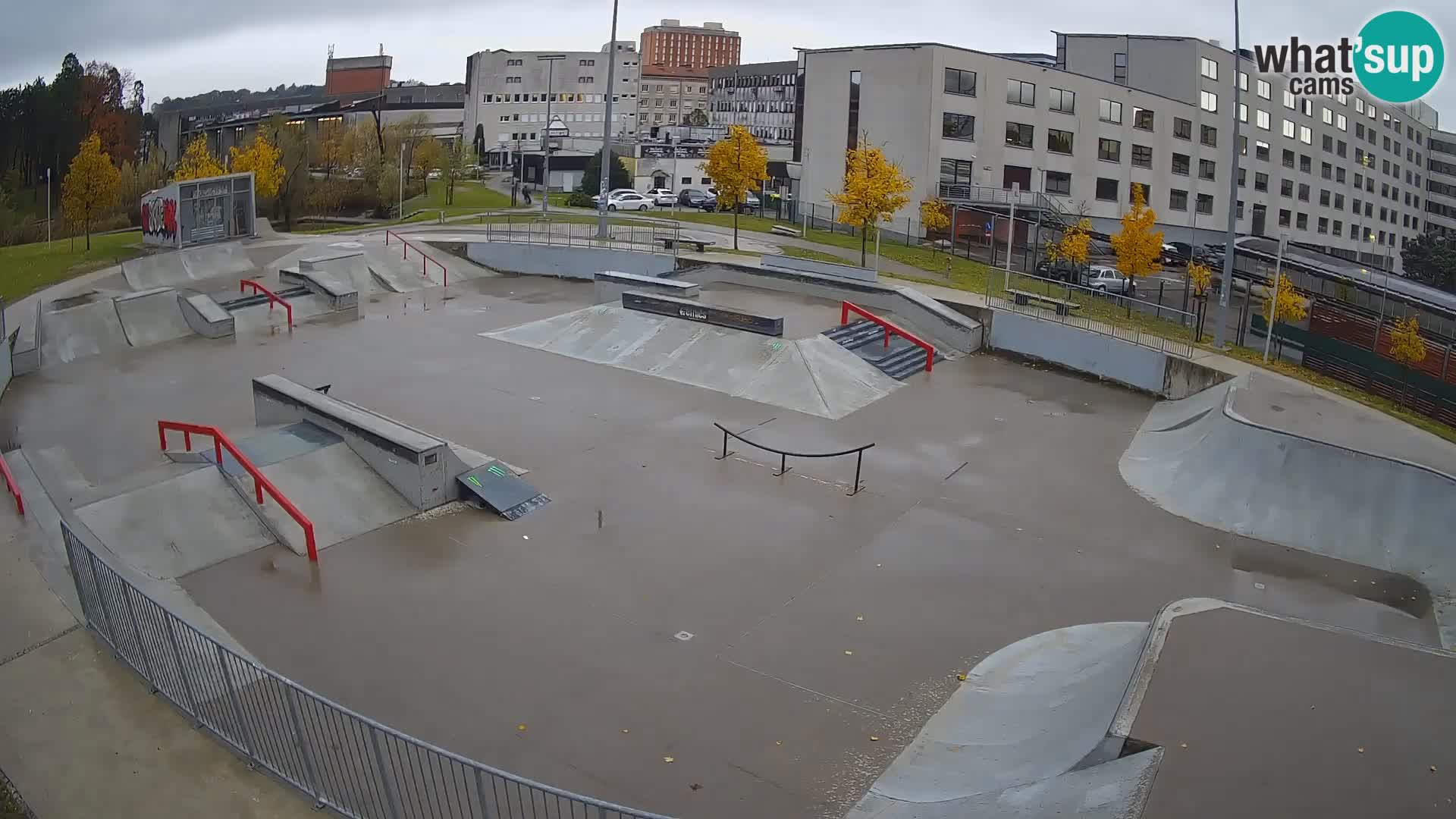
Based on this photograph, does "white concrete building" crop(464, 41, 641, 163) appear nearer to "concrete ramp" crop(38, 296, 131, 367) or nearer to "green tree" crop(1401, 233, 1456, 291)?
"green tree" crop(1401, 233, 1456, 291)

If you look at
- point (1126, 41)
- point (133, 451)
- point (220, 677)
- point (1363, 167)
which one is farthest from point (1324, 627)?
point (1363, 167)

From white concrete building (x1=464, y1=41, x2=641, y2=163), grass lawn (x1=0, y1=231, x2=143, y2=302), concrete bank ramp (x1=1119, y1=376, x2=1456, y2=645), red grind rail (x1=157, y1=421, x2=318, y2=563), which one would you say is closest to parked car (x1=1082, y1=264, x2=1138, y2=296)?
concrete bank ramp (x1=1119, y1=376, x2=1456, y2=645)

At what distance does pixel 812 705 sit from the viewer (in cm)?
1116

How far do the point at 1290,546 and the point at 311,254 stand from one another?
1238 inches

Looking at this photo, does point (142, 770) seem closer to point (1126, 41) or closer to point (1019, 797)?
point (1019, 797)

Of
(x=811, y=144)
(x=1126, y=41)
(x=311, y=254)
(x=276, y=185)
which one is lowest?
(x=311, y=254)

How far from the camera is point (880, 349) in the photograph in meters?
25.8

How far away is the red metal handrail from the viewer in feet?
46.3

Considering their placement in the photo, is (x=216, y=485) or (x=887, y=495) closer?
(x=216, y=485)

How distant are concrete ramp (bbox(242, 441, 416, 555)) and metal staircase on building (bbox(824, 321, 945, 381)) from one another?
41.3 feet

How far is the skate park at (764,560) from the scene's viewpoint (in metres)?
9.41

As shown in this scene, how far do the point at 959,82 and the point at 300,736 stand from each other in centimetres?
4514

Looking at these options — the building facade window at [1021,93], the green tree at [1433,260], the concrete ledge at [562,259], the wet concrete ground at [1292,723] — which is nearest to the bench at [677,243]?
the concrete ledge at [562,259]

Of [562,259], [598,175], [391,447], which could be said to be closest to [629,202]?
[598,175]
